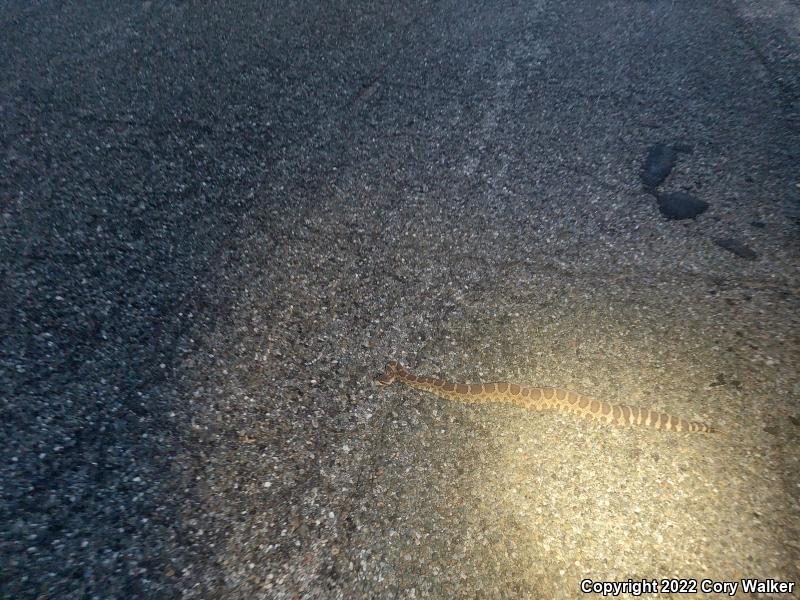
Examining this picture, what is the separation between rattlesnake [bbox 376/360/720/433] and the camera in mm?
2664

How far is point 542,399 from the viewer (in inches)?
110

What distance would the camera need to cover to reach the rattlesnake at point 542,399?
2664 millimetres

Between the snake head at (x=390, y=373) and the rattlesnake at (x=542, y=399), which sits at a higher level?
the snake head at (x=390, y=373)

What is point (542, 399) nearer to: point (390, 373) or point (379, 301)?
point (390, 373)

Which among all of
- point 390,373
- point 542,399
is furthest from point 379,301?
point 542,399

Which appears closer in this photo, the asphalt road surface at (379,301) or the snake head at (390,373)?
the asphalt road surface at (379,301)

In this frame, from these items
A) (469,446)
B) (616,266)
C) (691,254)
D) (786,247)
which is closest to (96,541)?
(469,446)

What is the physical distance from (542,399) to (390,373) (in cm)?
80

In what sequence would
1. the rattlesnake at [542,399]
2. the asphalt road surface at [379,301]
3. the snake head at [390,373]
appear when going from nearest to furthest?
1. the asphalt road surface at [379,301]
2. the rattlesnake at [542,399]
3. the snake head at [390,373]

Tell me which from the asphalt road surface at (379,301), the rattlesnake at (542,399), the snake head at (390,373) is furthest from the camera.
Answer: the snake head at (390,373)

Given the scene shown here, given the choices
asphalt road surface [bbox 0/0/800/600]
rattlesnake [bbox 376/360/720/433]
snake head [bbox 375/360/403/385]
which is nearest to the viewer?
asphalt road surface [bbox 0/0/800/600]

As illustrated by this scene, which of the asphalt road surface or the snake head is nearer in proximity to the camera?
the asphalt road surface

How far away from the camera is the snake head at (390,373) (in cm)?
290

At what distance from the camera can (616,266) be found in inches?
132
